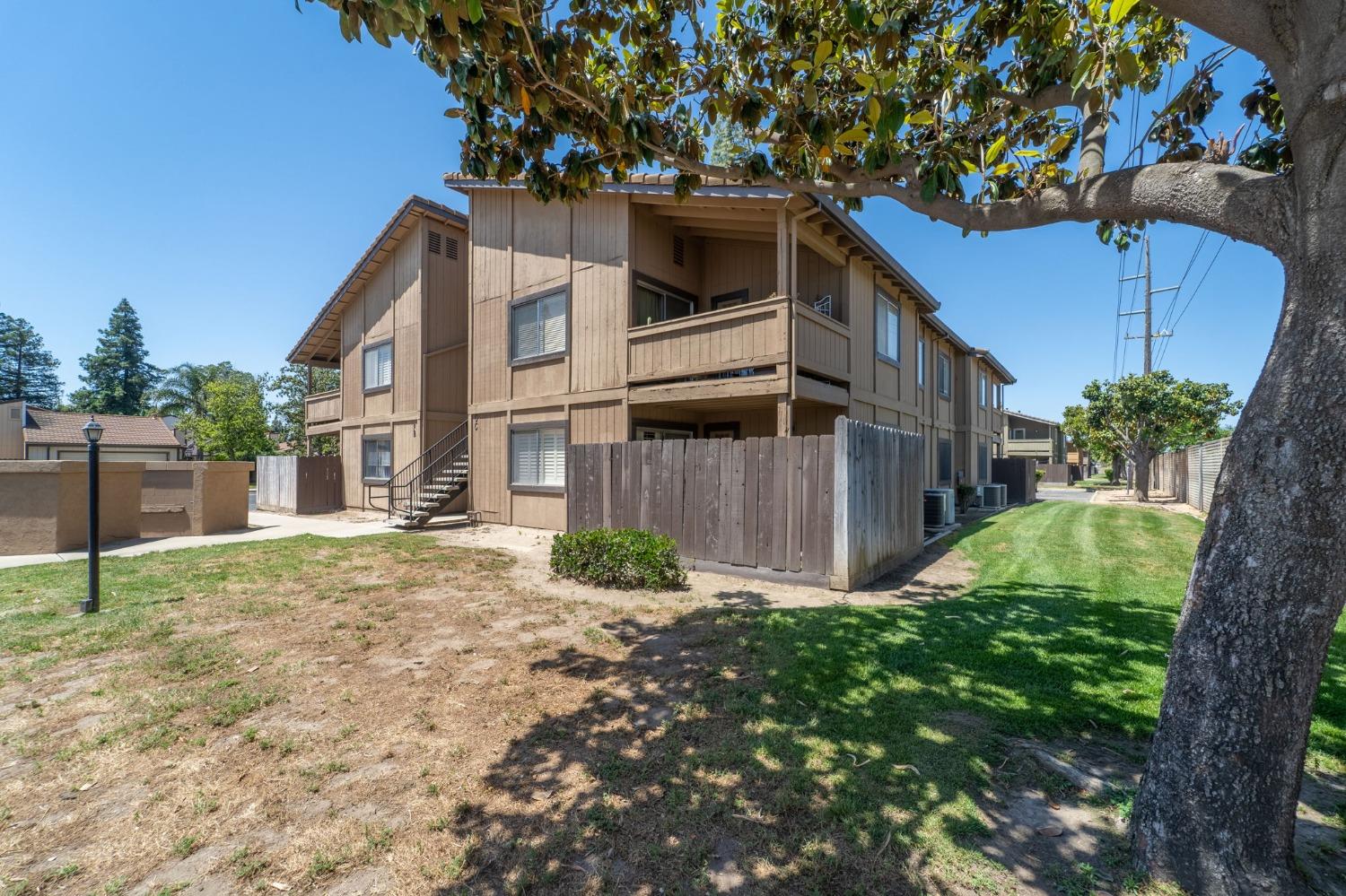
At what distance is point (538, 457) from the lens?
13.6 meters

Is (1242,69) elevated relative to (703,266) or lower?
lower

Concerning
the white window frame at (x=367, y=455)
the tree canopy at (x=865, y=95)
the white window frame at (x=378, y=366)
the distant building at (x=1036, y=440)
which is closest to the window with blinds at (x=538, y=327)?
the white window frame at (x=378, y=366)

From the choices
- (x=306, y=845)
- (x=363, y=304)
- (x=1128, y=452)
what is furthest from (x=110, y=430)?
(x=1128, y=452)

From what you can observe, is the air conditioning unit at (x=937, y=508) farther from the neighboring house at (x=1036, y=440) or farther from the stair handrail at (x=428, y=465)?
the neighboring house at (x=1036, y=440)

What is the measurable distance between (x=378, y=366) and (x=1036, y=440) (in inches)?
2212

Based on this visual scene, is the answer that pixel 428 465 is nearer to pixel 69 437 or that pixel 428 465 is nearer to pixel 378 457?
pixel 378 457

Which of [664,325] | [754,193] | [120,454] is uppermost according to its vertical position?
[754,193]

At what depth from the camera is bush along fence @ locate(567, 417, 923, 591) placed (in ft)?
24.8

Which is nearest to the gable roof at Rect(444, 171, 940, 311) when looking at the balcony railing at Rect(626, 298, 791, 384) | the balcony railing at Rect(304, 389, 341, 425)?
the balcony railing at Rect(626, 298, 791, 384)

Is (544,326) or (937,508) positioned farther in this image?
(937,508)

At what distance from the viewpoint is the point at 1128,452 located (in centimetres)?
2477

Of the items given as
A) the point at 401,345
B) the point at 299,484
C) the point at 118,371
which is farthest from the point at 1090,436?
the point at 118,371

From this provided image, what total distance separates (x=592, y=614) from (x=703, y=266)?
9.69 meters

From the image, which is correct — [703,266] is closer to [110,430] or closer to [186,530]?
[186,530]
